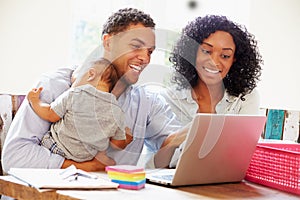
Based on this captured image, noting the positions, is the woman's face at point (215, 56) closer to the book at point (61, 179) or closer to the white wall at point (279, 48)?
the book at point (61, 179)

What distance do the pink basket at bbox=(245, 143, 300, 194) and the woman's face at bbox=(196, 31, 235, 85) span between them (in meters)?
0.42

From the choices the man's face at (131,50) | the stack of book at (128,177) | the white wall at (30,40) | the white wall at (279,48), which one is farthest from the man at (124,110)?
the white wall at (279,48)

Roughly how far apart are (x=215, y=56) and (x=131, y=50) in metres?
0.39

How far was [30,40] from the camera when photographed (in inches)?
122

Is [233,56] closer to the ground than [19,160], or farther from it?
farther from it

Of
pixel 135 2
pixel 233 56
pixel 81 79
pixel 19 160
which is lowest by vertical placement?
pixel 19 160

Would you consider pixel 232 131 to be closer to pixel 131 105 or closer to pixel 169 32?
pixel 169 32

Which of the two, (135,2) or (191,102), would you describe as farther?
(135,2)

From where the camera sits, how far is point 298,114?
2232mm

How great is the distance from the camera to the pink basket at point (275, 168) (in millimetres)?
1385

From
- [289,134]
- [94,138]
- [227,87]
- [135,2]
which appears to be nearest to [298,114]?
[289,134]

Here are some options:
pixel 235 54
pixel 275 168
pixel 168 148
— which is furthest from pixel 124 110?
pixel 275 168

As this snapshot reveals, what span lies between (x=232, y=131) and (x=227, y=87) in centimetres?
62

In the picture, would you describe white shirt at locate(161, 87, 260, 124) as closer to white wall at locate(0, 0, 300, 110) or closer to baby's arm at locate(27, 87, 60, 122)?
baby's arm at locate(27, 87, 60, 122)
